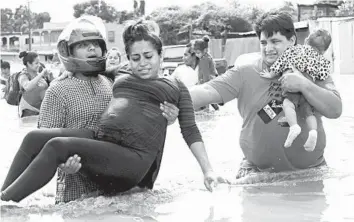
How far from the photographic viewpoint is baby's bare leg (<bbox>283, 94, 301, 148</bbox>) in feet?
15.1

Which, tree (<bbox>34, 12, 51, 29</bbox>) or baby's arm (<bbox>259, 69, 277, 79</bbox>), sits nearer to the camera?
baby's arm (<bbox>259, 69, 277, 79</bbox>)

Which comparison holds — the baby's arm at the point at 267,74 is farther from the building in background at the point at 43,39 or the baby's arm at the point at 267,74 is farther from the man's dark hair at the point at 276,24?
the building in background at the point at 43,39

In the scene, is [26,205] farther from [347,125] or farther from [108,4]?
[108,4]

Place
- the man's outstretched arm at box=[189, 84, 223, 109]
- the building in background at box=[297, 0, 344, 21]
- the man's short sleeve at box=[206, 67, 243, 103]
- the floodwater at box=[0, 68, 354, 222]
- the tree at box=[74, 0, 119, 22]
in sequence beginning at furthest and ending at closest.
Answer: the tree at box=[74, 0, 119, 22] → the building in background at box=[297, 0, 344, 21] → the man's short sleeve at box=[206, 67, 243, 103] → the man's outstretched arm at box=[189, 84, 223, 109] → the floodwater at box=[0, 68, 354, 222]

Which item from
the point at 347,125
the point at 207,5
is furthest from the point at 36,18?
the point at 347,125

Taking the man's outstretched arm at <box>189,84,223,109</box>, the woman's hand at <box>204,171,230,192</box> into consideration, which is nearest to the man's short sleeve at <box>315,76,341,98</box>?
the man's outstretched arm at <box>189,84,223,109</box>

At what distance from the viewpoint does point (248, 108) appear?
4.96 meters

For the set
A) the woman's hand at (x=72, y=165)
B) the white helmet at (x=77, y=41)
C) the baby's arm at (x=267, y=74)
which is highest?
the white helmet at (x=77, y=41)

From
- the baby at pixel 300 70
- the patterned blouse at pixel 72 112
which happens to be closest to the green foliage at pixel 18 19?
the baby at pixel 300 70

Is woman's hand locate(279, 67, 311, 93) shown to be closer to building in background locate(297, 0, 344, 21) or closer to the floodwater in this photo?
the floodwater

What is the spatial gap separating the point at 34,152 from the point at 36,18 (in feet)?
345

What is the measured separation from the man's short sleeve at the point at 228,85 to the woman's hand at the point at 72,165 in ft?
5.24

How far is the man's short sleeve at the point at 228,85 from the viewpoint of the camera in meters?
4.96

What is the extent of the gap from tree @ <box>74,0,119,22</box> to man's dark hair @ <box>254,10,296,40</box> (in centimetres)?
7510
